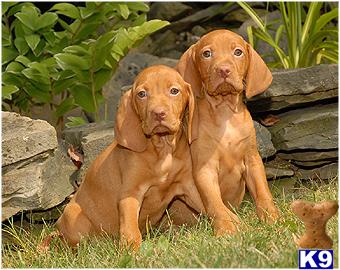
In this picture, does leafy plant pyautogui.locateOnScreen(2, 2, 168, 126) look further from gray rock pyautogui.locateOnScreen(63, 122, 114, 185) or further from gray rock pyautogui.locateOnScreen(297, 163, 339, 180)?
gray rock pyautogui.locateOnScreen(297, 163, 339, 180)

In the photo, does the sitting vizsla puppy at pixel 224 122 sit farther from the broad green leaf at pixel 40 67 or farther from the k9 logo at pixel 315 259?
the broad green leaf at pixel 40 67

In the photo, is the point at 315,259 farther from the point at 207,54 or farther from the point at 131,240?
the point at 207,54

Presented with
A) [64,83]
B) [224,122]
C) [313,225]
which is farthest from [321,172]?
[313,225]

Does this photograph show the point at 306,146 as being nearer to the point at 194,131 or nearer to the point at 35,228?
the point at 194,131

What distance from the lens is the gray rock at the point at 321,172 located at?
21.2 feet

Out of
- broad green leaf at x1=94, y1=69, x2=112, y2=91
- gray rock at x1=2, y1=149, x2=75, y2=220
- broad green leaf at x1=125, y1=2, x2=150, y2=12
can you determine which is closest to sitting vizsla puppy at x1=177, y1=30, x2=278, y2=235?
gray rock at x1=2, y1=149, x2=75, y2=220

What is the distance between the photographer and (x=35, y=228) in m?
5.96

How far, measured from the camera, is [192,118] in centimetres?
502

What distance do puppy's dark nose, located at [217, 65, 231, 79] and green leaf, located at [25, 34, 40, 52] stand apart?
2.63 metres

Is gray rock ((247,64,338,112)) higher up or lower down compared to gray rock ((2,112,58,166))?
higher up

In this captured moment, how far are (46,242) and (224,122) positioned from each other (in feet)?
4.76

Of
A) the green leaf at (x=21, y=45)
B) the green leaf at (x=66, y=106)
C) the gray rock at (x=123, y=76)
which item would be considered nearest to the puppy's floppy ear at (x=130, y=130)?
the green leaf at (x=66, y=106)

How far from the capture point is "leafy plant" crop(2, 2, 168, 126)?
22.1ft

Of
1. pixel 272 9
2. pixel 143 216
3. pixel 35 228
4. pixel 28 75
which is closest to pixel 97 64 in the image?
pixel 28 75
